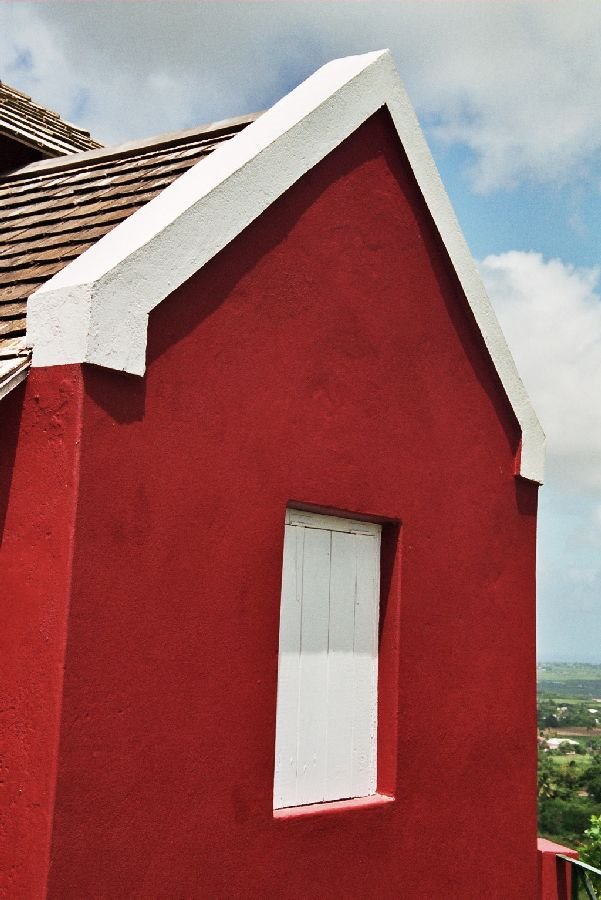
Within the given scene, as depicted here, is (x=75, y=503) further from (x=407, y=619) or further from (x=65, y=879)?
(x=407, y=619)

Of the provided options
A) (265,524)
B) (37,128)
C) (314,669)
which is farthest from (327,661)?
(37,128)

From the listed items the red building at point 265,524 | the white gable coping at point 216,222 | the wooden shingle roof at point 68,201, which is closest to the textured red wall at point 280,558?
the red building at point 265,524

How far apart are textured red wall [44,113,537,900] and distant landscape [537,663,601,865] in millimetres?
1052

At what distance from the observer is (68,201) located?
19.3 ft

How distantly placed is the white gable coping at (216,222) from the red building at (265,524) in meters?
0.02

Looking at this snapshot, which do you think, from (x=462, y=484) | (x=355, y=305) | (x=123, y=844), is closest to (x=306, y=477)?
(x=355, y=305)

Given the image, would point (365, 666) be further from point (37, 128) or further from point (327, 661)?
point (37, 128)

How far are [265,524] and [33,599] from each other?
128 centimetres

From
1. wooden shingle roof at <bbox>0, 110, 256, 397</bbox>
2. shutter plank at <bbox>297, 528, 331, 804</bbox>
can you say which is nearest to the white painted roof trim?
wooden shingle roof at <bbox>0, 110, 256, 397</bbox>

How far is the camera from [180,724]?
4.42m

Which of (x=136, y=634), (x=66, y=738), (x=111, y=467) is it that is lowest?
(x=66, y=738)

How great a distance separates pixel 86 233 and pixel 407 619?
111 inches

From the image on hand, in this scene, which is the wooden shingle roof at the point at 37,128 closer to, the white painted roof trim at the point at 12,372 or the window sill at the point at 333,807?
the white painted roof trim at the point at 12,372

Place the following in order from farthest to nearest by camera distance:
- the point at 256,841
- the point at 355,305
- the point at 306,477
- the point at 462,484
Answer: the point at 462,484, the point at 355,305, the point at 306,477, the point at 256,841
